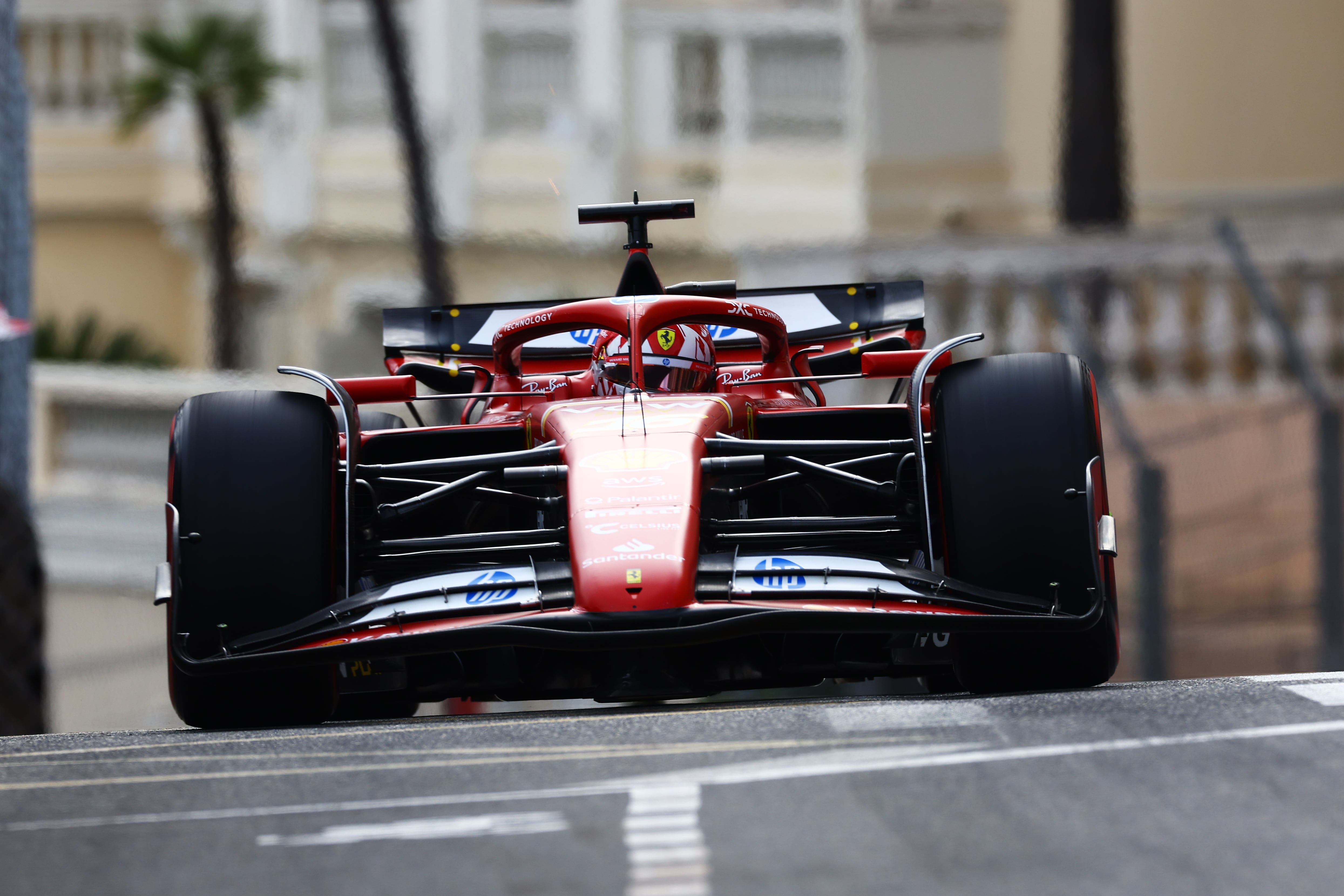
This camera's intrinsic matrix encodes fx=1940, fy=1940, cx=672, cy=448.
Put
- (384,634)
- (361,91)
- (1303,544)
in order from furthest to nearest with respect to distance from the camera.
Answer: (361,91), (1303,544), (384,634)

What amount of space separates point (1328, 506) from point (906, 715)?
5.06 meters

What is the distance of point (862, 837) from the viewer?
312 centimetres

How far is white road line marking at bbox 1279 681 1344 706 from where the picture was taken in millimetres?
4367

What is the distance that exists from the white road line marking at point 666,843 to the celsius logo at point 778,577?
1.28 m

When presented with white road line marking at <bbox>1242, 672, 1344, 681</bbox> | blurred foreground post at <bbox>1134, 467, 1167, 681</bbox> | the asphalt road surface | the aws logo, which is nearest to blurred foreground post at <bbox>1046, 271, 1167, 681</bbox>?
blurred foreground post at <bbox>1134, 467, 1167, 681</bbox>

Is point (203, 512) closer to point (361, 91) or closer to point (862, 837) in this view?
point (862, 837)

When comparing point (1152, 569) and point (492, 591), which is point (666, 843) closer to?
point (492, 591)

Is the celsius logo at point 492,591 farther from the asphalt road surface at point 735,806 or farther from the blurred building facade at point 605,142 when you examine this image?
the blurred building facade at point 605,142

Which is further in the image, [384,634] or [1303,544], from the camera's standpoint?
[1303,544]

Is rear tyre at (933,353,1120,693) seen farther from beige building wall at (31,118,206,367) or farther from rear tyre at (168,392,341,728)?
beige building wall at (31,118,206,367)

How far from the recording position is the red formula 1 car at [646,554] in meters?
4.68

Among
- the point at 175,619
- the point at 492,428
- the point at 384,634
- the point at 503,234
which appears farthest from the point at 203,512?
the point at 503,234

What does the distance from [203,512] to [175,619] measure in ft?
0.92

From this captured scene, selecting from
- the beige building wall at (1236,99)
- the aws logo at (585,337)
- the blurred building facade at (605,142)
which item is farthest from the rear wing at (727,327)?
the beige building wall at (1236,99)
